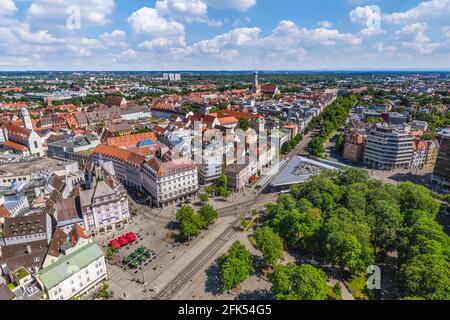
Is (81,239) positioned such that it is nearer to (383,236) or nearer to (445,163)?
(383,236)

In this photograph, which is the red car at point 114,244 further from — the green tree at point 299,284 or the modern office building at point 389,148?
the modern office building at point 389,148

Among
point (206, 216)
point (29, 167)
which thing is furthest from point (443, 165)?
point (29, 167)

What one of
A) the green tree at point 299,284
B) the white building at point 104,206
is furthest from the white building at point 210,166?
the green tree at point 299,284

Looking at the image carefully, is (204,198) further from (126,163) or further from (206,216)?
(126,163)
